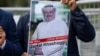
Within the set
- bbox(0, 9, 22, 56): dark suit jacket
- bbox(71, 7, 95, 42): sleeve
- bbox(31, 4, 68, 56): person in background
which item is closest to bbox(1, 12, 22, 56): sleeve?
bbox(0, 9, 22, 56): dark suit jacket

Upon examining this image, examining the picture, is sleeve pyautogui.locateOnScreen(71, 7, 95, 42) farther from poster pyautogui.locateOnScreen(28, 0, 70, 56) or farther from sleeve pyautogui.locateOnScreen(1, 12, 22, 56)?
sleeve pyautogui.locateOnScreen(1, 12, 22, 56)

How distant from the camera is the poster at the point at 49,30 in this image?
317 centimetres

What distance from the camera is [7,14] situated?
3193 mm

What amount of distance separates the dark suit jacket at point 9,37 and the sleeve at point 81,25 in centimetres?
45

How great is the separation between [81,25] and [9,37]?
0.54 metres

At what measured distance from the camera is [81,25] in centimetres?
325

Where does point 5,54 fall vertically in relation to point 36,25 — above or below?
below

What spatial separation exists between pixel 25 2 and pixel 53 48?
4.96 meters

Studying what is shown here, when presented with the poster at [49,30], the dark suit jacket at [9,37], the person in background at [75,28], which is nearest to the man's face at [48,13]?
the poster at [49,30]

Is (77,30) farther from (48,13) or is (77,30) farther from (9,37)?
(9,37)

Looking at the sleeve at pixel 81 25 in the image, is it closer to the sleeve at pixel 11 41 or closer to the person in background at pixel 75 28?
the person in background at pixel 75 28

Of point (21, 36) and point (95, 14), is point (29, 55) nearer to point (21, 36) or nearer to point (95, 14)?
point (21, 36)

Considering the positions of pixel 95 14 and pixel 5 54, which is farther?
pixel 95 14

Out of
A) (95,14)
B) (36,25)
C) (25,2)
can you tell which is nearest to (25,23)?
(36,25)
